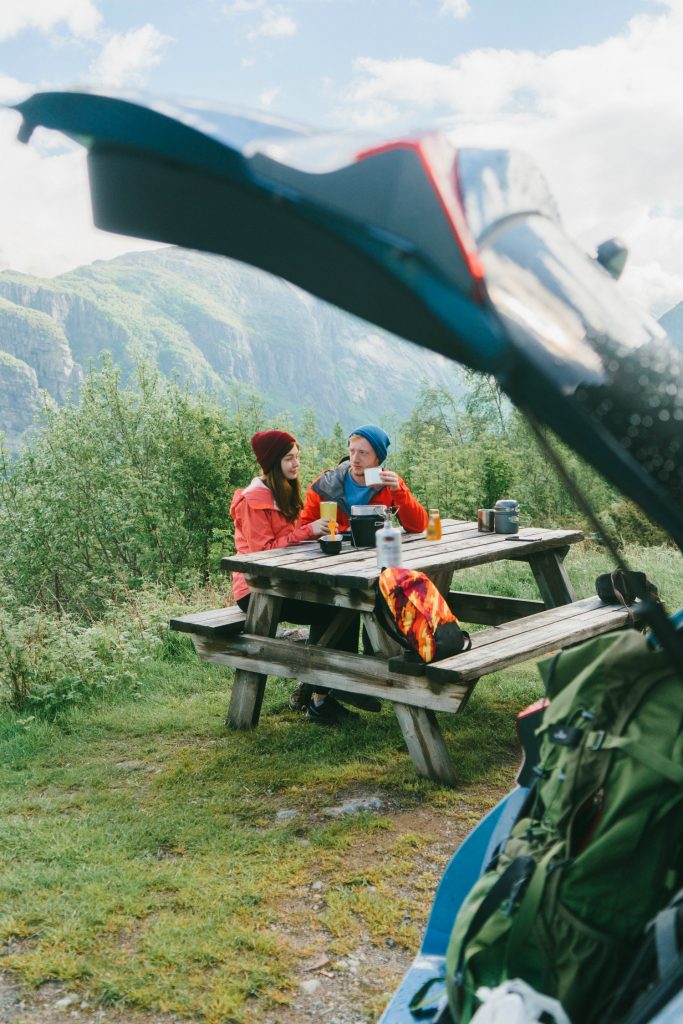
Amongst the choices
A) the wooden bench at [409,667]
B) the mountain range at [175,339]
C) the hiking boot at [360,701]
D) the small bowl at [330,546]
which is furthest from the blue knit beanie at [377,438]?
the mountain range at [175,339]

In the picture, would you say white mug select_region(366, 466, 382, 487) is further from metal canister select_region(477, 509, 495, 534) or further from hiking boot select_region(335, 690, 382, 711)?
hiking boot select_region(335, 690, 382, 711)

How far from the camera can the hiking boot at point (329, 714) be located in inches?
181

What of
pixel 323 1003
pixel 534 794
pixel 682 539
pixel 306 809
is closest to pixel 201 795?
pixel 306 809

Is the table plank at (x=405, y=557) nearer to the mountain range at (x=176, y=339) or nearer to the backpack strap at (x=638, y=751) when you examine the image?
the backpack strap at (x=638, y=751)

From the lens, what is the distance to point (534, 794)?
1559 millimetres

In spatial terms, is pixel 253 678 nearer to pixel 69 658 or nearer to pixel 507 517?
pixel 69 658

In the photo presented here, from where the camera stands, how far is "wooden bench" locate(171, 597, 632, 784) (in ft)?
12.2

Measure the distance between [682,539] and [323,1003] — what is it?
1965 mm

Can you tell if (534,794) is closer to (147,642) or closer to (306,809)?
(306,809)

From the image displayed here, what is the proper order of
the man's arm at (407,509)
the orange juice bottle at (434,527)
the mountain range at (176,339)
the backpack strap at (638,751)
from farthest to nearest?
the mountain range at (176,339) < the man's arm at (407,509) < the orange juice bottle at (434,527) < the backpack strap at (638,751)

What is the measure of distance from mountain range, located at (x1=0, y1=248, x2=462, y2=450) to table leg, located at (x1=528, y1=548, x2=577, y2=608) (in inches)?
4789

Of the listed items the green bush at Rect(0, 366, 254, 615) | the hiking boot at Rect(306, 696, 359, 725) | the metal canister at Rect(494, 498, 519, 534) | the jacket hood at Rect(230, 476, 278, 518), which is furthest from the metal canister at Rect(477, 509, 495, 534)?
the green bush at Rect(0, 366, 254, 615)

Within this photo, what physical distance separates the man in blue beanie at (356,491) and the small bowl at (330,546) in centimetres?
48

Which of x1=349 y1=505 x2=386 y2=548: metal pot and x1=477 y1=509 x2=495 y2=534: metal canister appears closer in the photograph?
x1=349 y1=505 x2=386 y2=548: metal pot
